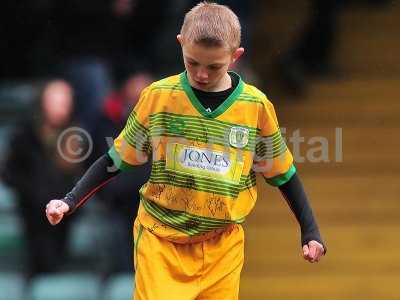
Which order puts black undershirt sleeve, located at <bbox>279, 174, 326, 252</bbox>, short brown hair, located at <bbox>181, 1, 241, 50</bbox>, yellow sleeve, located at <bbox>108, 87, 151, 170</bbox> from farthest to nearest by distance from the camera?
black undershirt sleeve, located at <bbox>279, 174, 326, 252</bbox> → yellow sleeve, located at <bbox>108, 87, 151, 170</bbox> → short brown hair, located at <bbox>181, 1, 241, 50</bbox>

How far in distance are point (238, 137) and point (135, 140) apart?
396 mm

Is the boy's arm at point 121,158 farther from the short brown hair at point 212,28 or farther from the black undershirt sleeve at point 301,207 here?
the black undershirt sleeve at point 301,207

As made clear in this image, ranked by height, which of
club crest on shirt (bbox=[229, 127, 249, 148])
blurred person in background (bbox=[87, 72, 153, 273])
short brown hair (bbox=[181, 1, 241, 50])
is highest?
short brown hair (bbox=[181, 1, 241, 50])

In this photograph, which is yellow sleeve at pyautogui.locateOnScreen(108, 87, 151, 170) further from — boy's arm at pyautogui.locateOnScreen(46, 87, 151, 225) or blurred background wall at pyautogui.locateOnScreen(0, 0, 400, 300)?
blurred background wall at pyautogui.locateOnScreen(0, 0, 400, 300)

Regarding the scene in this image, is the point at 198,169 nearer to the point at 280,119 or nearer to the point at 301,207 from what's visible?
the point at 301,207

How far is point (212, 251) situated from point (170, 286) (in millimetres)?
213

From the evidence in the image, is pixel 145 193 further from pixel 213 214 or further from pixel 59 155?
pixel 59 155

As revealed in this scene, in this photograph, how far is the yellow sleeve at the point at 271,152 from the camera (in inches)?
181

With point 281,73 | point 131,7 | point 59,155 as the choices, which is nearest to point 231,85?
point 59,155

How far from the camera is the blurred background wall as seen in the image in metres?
7.67

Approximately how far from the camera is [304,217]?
4750 millimetres

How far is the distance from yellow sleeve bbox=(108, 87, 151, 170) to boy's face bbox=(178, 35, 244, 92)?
0.76ft

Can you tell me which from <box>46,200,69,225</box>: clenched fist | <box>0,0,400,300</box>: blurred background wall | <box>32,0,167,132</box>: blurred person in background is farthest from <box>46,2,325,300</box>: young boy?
<box>32,0,167,132</box>: blurred person in background

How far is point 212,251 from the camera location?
4.70 m
